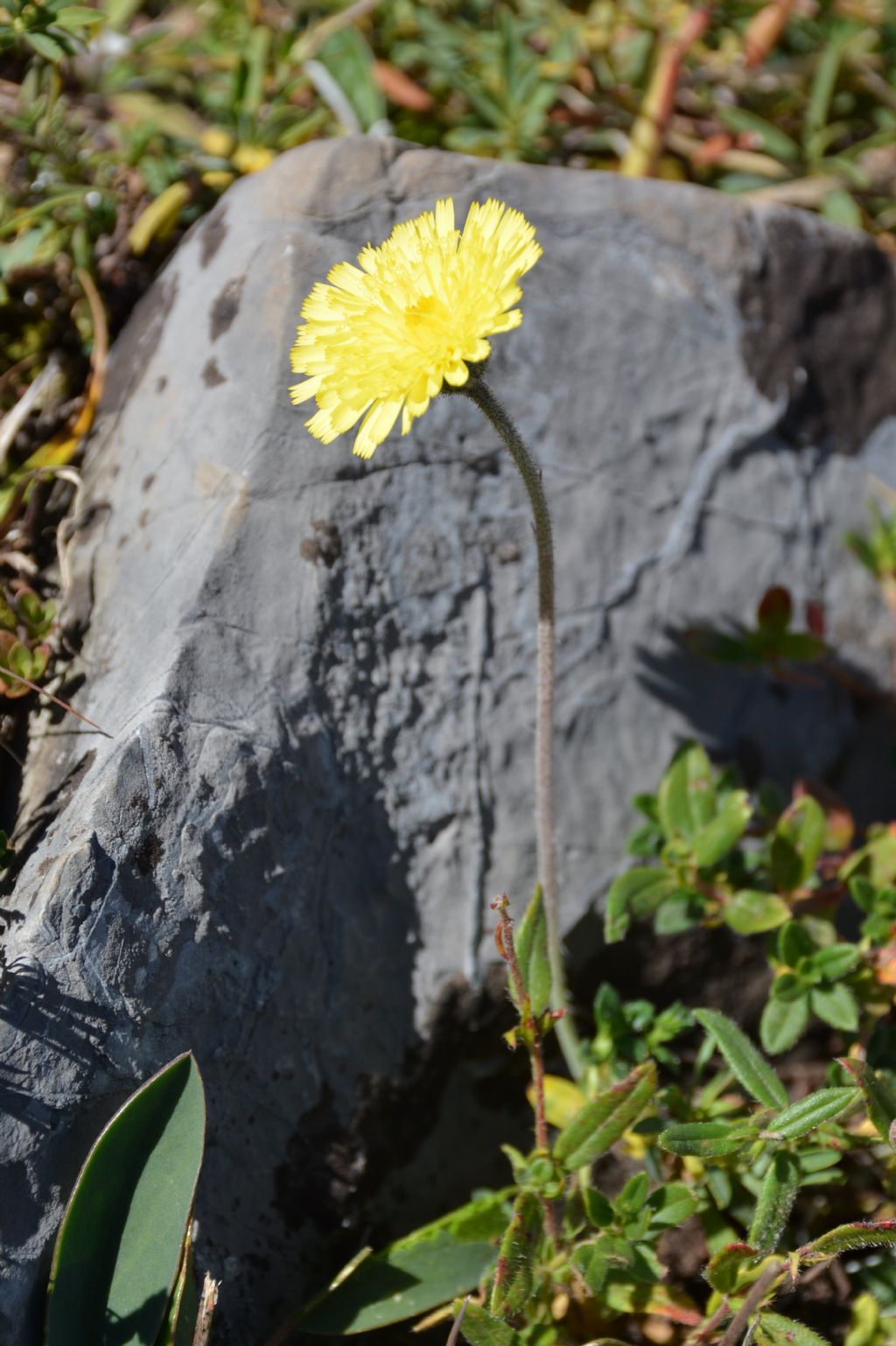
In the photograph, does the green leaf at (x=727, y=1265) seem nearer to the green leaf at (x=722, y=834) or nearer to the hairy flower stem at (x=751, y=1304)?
the hairy flower stem at (x=751, y=1304)

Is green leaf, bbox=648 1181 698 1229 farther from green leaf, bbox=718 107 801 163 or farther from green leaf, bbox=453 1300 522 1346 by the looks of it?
green leaf, bbox=718 107 801 163

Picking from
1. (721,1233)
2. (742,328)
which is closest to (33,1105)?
(721,1233)

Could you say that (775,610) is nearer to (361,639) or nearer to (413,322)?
(361,639)

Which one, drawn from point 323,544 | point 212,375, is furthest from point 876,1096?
point 212,375

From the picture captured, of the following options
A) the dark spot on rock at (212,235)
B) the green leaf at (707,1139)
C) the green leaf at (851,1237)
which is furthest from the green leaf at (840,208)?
the green leaf at (851,1237)

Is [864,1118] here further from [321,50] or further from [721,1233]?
[321,50]

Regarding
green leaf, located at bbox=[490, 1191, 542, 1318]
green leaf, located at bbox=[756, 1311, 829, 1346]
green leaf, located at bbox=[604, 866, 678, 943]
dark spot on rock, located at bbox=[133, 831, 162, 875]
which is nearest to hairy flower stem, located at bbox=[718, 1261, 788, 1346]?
green leaf, located at bbox=[756, 1311, 829, 1346]
